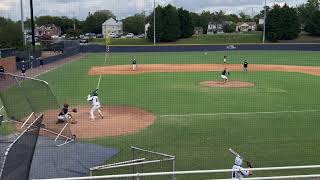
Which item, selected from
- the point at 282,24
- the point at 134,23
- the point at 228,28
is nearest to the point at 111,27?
the point at 134,23

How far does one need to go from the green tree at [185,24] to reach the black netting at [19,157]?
189 ft

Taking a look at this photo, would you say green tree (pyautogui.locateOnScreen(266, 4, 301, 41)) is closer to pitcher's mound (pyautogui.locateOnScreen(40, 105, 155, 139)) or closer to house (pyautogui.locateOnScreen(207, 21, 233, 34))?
house (pyautogui.locateOnScreen(207, 21, 233, 34))

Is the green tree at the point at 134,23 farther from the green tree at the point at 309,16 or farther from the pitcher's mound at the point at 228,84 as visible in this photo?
the pitcher's mound at the point at 228,84

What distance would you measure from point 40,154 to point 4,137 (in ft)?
4.33

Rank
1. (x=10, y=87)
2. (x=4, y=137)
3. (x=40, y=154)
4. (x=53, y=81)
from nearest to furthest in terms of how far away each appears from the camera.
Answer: (x=40, y=154), (x=4, y=137), (x=10, y=87), (x=53, y=81)

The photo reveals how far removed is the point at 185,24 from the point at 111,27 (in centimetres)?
1191

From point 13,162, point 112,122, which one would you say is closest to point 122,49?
point 112,122

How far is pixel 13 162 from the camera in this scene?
353cm

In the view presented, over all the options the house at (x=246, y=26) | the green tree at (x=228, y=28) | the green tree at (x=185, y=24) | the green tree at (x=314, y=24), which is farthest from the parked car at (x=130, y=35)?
the house at (x=246, y=26)

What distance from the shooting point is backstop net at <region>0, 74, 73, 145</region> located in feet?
32.3

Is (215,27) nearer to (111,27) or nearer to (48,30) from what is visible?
(111,27)

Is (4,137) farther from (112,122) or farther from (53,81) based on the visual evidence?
(53,81)

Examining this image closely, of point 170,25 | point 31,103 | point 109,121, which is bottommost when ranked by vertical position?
point 109,121

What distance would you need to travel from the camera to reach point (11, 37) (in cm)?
3881
